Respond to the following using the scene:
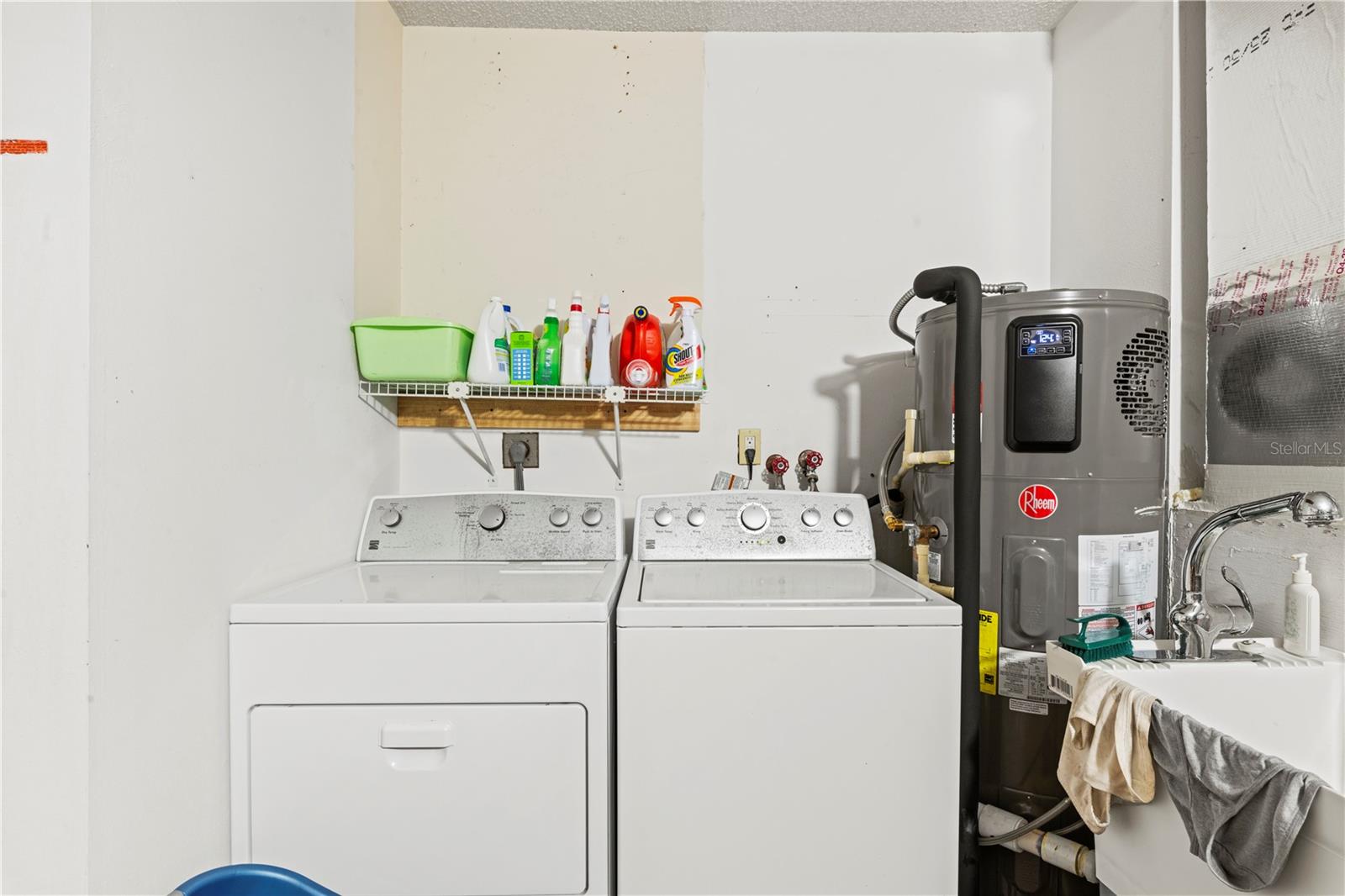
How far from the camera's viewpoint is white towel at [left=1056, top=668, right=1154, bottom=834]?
104cm

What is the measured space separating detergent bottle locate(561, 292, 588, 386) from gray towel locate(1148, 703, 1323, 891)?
150cm

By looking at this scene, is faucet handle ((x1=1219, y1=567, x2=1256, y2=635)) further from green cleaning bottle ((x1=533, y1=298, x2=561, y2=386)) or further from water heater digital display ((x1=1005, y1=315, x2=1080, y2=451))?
green cleaning bottle ((x1=533, y1=298, x2=561, y2=386))

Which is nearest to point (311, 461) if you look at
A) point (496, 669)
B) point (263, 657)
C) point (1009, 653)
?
point (263, 657)

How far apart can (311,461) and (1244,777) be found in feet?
5.94

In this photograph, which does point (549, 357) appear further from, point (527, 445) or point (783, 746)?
point (783, 746)

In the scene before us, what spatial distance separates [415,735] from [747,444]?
4.27 ft

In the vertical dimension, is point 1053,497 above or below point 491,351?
below

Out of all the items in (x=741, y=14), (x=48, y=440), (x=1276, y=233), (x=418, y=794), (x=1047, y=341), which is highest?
(x=741, y=14)

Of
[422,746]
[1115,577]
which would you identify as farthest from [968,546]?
[422,746]

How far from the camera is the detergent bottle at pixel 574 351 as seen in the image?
1936 millimetres

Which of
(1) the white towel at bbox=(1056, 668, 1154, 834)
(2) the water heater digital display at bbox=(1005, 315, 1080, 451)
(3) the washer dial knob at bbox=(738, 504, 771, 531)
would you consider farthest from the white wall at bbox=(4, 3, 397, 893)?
(2) the water heater digital display at bbox=(1005, 315, 1080, 451)

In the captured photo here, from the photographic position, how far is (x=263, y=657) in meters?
1.24

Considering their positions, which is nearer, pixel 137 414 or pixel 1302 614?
pixel 137 414

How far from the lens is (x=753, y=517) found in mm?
1824
